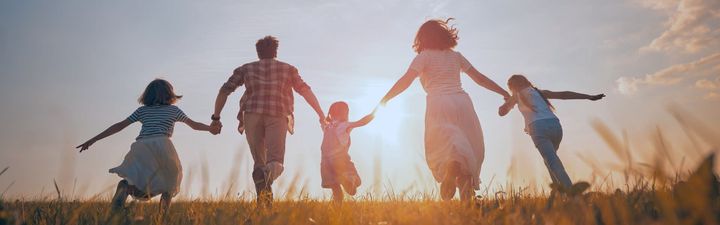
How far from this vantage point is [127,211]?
4094 millimetres

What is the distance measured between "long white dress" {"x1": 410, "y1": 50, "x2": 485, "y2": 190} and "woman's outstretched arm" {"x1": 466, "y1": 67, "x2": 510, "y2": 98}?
25cm

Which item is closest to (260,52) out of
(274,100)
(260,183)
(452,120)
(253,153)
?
(274,100)

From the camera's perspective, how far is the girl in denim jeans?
757 centimetres

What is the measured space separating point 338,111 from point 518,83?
308cm

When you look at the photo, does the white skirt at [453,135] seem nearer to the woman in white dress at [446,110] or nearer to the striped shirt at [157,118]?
the woman in white dress at [446,110]

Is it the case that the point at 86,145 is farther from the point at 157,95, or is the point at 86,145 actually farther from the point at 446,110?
the point at 446,110

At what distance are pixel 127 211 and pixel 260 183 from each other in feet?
11.1

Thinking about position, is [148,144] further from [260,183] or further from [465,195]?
[465,195]

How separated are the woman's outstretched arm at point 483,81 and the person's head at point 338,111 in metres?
3.17

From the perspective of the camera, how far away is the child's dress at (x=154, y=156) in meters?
6.27

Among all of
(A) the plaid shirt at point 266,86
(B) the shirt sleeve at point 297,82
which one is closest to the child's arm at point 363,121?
(A) the plaid shirt at point 266,86

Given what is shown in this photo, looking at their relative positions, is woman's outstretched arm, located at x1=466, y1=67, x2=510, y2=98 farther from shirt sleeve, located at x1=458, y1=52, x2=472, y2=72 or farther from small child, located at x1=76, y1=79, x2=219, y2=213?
small child, located at x1=76, y1=79, x2=219, y2=213

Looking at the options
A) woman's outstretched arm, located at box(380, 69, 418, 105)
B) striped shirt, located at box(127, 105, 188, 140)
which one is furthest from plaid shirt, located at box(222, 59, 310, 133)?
woman's outstretched arm, located at box(380, 69, 418, 105)

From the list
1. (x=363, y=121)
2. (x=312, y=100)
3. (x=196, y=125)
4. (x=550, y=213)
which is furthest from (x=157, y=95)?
(x=550, y=213)
